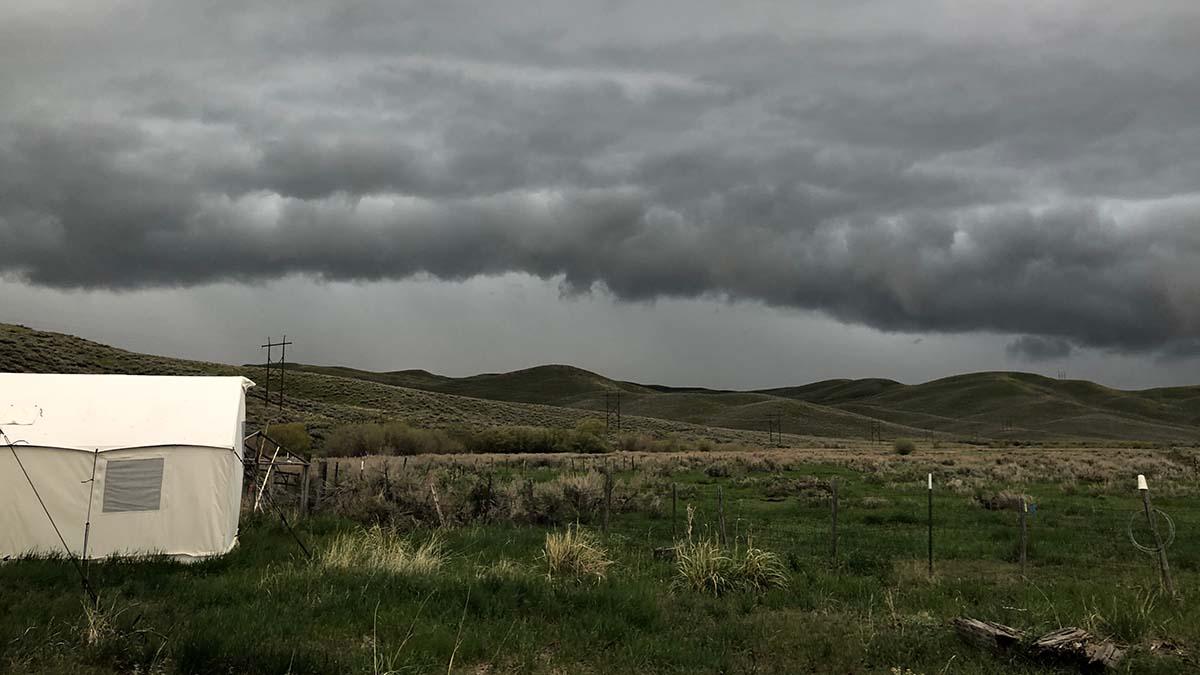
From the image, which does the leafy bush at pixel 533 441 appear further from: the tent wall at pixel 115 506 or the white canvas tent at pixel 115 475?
the tent wall at pixel 115 506

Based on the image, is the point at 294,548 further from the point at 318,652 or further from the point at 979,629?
the point at 979,629

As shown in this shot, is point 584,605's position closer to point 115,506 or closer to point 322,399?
point 115,506

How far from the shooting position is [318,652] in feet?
30.6

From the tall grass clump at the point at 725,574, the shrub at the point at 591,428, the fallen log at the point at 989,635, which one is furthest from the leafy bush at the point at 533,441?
the fallen log at the point at 989,635

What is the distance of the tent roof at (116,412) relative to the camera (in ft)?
56.4

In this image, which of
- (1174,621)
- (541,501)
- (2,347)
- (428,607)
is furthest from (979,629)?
(2,347)

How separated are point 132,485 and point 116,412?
181 cm

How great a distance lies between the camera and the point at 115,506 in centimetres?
1691

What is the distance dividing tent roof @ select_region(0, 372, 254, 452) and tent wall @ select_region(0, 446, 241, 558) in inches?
10.8

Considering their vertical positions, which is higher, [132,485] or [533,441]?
[132,485]

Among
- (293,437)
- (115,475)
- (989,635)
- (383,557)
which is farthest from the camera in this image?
(293,437)

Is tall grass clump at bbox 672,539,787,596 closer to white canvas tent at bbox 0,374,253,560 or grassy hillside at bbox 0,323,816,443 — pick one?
white canvas tent at bbox 0,374,253,560

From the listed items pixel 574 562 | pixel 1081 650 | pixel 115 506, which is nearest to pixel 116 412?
pixel 115 506

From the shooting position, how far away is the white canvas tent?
54.2 feet
